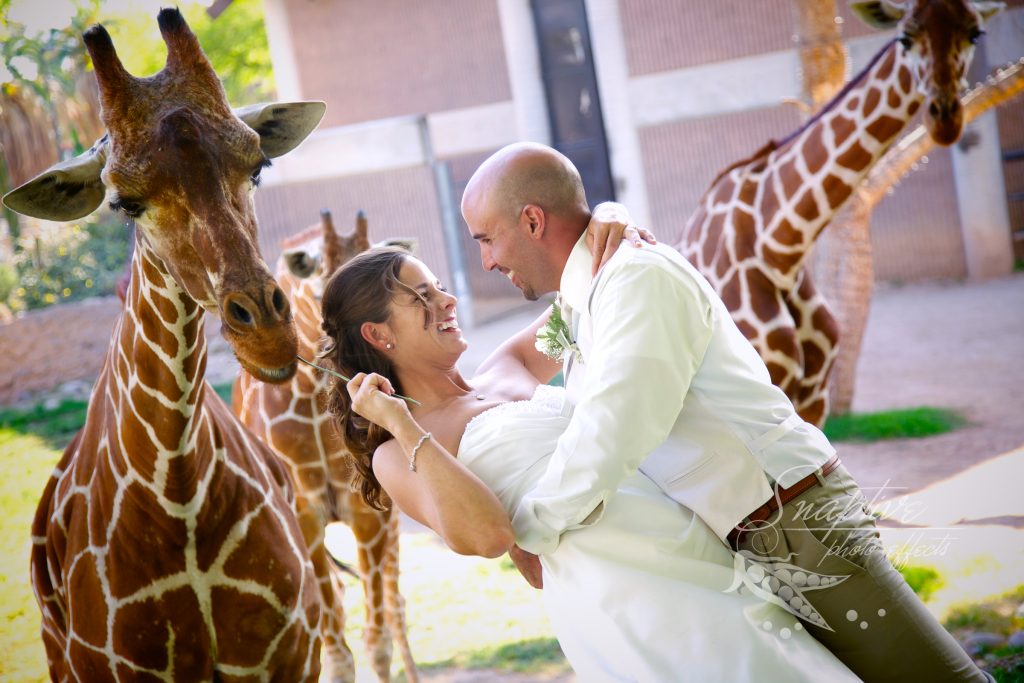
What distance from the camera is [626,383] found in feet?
6.89

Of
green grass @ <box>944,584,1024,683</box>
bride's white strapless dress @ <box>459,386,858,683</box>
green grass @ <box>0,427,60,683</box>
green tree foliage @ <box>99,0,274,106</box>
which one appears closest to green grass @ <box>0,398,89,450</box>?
green grass @ <box>0,427,60,683</box>

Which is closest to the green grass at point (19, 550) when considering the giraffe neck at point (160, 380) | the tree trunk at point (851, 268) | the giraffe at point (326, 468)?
the giraffe at point (326, 468)

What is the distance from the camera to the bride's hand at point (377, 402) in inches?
96.3

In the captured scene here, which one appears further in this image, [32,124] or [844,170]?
[32,124]

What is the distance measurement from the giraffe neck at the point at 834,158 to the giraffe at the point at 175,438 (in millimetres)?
2909

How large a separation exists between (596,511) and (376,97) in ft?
51.9

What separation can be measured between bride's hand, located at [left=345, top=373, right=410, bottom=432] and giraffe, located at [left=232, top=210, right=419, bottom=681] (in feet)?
7.11

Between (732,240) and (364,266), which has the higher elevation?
(364,266)

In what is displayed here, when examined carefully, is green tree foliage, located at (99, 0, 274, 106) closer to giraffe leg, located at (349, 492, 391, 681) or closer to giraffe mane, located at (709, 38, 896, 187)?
giraffe mane, located at (709, 38, 896, 187)

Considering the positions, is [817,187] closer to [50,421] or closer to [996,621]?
[996,621]

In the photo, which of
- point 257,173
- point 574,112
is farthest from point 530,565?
point 574,112

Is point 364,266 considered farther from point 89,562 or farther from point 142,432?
point 89,562

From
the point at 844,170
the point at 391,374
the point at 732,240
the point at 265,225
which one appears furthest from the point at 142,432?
the point at 265,225

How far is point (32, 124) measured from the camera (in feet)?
38.5
